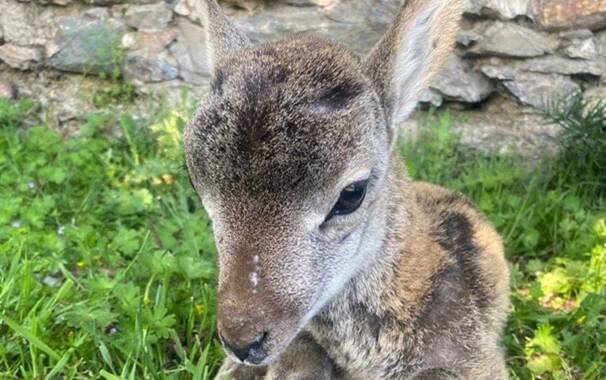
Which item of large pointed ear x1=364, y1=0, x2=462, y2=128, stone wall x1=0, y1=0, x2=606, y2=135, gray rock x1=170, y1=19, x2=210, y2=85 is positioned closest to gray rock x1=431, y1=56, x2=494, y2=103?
stone wall x1=0, y1=0, x2=606, y2=135

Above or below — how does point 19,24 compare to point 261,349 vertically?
below

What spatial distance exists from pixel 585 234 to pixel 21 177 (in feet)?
11.4

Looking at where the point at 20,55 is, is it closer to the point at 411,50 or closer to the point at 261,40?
the point at 261,40

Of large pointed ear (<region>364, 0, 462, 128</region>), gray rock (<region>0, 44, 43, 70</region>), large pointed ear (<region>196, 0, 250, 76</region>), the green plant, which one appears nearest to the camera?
large pointed ear (<region>364, 0, 462, 128</region>)

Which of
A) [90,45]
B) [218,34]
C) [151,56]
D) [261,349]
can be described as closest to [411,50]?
[218,34]

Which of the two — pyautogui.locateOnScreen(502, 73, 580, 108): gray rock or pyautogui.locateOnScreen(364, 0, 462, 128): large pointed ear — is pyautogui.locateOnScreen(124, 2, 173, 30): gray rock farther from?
pyautogui.locateOnScreen(364, 0, 462, 128): large pointed ear

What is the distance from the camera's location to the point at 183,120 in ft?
19.2

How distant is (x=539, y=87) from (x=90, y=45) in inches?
124

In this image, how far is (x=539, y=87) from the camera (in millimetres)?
5754

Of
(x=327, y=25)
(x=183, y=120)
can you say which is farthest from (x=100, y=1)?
(x=327, y=25)

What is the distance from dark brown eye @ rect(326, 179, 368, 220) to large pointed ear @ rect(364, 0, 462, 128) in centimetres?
43

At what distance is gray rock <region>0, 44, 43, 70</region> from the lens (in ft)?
20.8

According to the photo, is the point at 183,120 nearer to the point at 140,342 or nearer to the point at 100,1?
the point at 100,1

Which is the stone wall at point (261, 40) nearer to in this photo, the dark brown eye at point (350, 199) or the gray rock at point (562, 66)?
the gray rock at point (562, 66)
